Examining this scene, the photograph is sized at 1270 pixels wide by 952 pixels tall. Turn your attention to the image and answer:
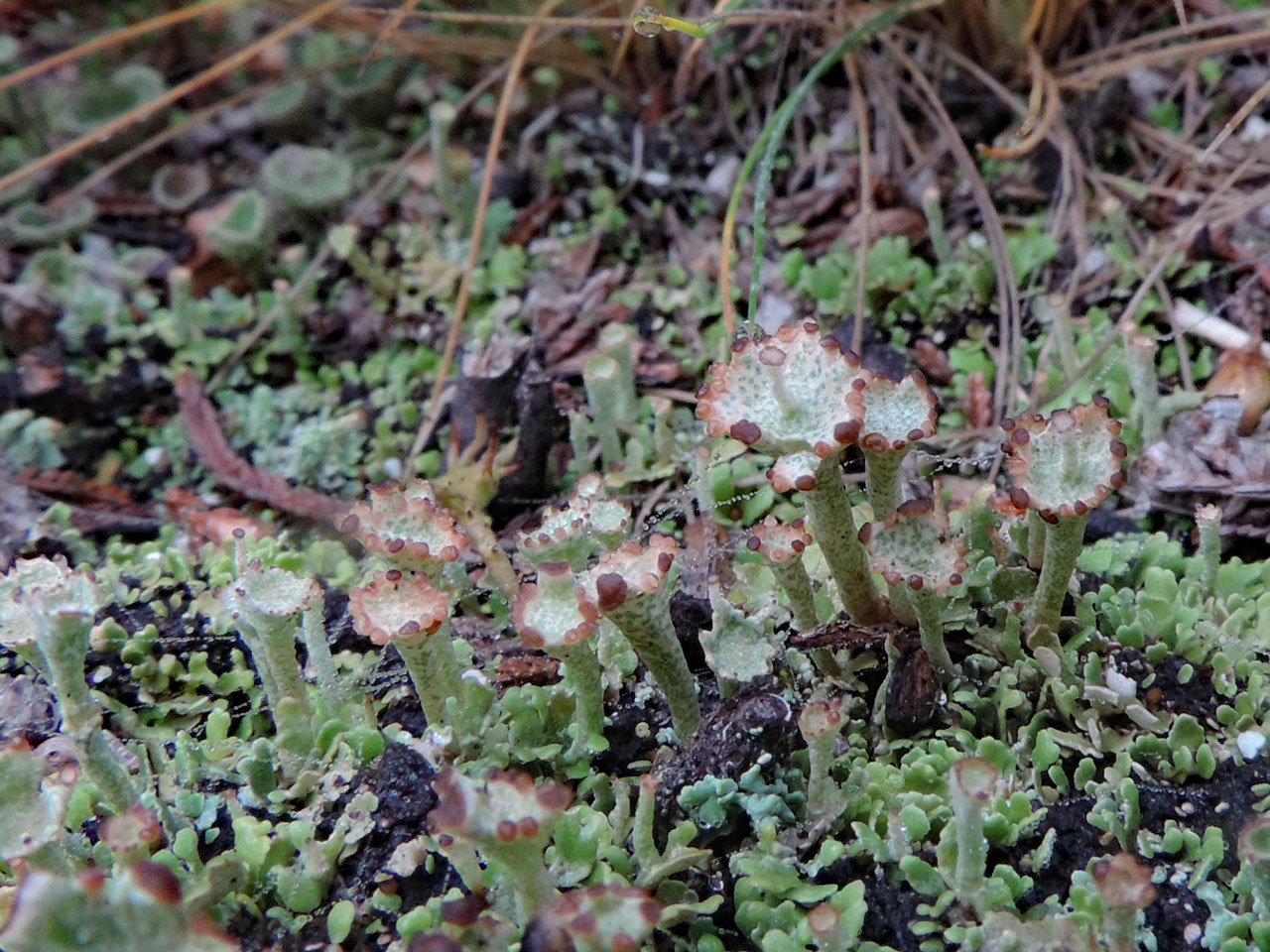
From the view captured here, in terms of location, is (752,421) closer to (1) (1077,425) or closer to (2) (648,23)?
(1) (1077,425)

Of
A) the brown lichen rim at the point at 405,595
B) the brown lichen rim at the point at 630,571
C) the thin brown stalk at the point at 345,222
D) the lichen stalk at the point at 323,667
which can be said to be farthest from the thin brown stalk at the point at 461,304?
the brown lichen rim at the point at 630,571

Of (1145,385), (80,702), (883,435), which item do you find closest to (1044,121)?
(1145,385)

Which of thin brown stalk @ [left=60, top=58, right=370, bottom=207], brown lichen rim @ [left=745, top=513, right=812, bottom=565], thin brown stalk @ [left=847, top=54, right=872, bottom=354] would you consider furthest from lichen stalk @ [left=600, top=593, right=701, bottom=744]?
thin brown stalk @ [left=60, top=58, right=370, bottom=207]

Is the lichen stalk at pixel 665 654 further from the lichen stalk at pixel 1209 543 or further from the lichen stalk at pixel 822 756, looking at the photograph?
the lichen stalk at pixel 1209 543

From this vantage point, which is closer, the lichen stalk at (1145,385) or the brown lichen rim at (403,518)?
the brown lichen rim at (403,518)

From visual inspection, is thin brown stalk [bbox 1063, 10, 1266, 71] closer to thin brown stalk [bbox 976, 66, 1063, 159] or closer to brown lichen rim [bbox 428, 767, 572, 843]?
thin brown stalk [bbox 976, 66, 1063, 159]

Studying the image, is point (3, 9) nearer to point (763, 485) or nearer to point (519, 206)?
point (519, 206)

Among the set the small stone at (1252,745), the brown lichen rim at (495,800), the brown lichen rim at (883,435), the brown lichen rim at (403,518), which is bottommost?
the small stone at (1252,745)

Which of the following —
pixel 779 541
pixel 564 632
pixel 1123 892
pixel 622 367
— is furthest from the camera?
pixel 622 367

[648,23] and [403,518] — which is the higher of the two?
[648,23]
